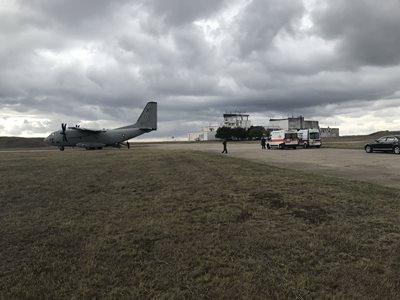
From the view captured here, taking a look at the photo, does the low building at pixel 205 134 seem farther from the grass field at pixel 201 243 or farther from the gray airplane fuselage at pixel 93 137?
the grass field at pixel 201 243

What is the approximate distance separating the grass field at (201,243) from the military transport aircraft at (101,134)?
1683 inches

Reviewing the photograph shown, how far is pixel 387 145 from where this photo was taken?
120 ft

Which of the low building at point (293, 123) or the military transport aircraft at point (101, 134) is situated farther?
the low building at point (293, 123)

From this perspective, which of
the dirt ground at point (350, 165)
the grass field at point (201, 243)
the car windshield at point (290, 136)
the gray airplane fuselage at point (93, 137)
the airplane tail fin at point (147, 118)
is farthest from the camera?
the airplane tail fin at point (147, 118)

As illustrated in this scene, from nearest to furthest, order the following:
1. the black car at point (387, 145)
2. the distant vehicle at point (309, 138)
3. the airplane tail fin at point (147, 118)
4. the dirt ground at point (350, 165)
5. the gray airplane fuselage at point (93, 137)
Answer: the dirt ground at point (350, 165) < the black car at point (387, 145) < the distant vehicle at point (309, 138) < the gray airplane fuselage at point (93, 137) < the airplane tail fin at point (147, 118)

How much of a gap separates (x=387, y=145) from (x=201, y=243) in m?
35.6

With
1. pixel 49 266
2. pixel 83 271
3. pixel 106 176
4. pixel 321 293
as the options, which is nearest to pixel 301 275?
pixel 321 293

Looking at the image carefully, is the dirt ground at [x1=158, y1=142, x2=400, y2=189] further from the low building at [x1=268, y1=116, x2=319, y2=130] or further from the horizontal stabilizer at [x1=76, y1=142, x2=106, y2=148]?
the low building at [x1=268, y1=116, x2=319, y2=130]

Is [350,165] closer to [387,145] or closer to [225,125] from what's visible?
[387,145]

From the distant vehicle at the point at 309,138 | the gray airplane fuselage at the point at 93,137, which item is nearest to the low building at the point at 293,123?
the distant vehicle at the point at 309,138

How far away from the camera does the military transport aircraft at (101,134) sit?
52312 millimetres

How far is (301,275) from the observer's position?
515cm

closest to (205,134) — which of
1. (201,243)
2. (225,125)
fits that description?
(225,125)

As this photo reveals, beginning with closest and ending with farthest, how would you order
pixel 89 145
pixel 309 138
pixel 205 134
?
1. pixel 309 138
2. pixel 89 145
3. pixel 205 134
